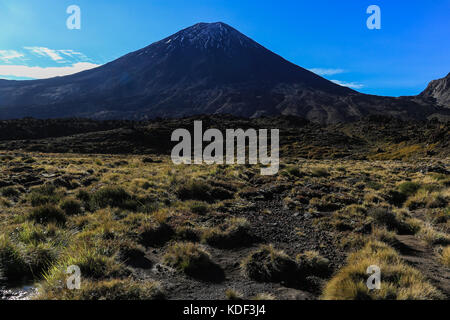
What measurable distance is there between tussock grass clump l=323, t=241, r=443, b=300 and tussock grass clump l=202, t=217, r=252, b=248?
2.50 metres

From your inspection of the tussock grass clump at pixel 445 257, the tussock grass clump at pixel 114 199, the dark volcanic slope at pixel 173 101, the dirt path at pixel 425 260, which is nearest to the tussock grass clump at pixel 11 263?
the tussock grass clump at pixel 114 199

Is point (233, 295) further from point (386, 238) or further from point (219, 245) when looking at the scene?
point (386, 238)

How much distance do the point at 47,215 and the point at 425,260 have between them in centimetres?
993

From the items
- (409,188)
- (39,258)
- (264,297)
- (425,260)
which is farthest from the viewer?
(409,188)

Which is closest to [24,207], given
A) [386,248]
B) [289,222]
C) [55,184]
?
[55,184]

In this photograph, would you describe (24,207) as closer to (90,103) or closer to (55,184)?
(55,184)

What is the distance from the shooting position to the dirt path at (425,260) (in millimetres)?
4491

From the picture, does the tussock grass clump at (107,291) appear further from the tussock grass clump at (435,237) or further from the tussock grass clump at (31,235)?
the tussock grass clump at (435,237)

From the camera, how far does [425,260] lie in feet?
17.7

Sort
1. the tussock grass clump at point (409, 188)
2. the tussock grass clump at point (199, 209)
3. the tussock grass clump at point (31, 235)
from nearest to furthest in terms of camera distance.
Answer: the tussock grass clump at point (31, 235), the tussock grass clump at point (199, 209), the tussock grass clump at point (409, 188)

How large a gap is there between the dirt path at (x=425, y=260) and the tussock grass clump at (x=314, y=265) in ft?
5.80

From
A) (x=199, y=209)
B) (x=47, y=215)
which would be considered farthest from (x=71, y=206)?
(x=199, y=209)

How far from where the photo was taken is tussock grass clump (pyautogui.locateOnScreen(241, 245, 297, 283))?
471cm

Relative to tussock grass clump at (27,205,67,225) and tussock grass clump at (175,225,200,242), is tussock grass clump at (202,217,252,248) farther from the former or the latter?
tussock grass clump at (27,205,67,225)
